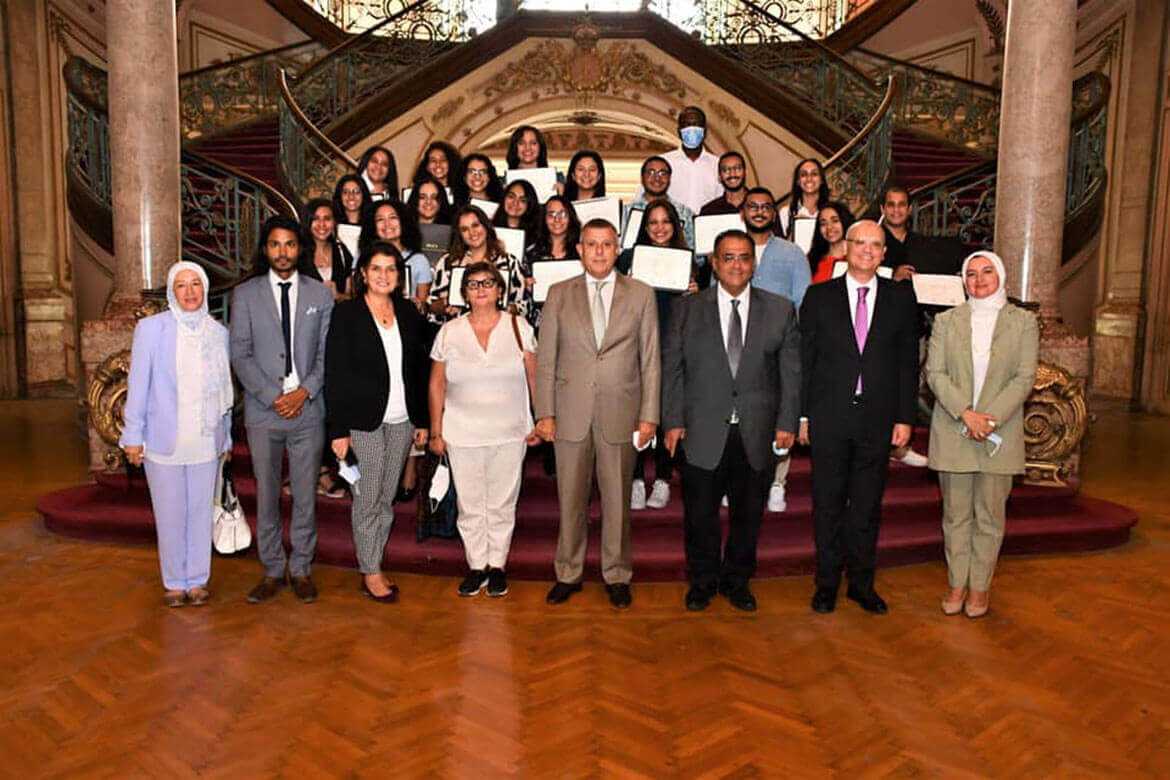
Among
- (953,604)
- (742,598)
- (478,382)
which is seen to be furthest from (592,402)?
(953,604)

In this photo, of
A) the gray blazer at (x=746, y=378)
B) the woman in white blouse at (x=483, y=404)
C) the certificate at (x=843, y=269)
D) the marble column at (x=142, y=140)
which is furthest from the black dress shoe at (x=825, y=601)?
the marble column at (x=142, y=140)

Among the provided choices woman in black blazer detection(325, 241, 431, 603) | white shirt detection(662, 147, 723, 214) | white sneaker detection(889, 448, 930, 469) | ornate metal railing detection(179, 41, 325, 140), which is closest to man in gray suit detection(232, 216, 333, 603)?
woman in black blazer detection(325, 241, 431, 603)

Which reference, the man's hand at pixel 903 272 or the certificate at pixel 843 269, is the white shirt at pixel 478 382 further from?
the man's hand at pixel 903 272

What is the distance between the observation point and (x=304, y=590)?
426cm

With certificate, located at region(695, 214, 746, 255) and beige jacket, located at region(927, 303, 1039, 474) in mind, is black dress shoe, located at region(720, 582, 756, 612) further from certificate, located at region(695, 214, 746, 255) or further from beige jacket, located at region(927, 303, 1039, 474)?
certificate, located at region(695, 214, 746, 255)

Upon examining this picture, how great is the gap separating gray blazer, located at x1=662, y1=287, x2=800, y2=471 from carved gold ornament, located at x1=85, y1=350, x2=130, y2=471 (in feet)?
10.9

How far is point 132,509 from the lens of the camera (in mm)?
5336

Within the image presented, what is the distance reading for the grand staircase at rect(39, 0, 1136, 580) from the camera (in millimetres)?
4926

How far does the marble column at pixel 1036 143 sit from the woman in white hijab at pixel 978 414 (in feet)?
6.28

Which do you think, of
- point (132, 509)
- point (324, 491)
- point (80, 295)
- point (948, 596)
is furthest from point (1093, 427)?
point (80, 295)

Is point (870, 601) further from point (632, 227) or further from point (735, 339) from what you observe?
point (632, 227)

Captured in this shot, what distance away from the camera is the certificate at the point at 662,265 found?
4410 mm

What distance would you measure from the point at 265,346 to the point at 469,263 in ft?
3.25

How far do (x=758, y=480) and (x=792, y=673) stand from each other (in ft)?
2.83
